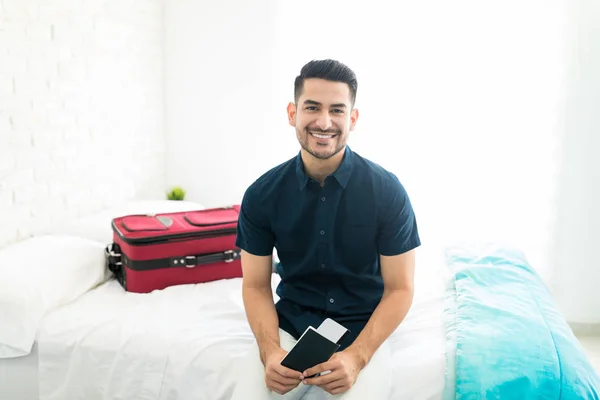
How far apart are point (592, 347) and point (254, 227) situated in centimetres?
202

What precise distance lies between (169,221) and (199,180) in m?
1.24

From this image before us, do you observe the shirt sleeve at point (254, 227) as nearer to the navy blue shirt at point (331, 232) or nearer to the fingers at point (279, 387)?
the navy blue shirt at point (331, 232)

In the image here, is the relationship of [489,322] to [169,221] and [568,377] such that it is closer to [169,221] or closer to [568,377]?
[568,377]

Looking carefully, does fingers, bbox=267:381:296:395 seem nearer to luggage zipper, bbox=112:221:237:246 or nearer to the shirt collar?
the shirt collar

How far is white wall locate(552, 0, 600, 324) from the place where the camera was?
276 centimetres

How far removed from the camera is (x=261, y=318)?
5.30ft

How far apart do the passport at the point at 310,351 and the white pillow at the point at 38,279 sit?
34.0 inches

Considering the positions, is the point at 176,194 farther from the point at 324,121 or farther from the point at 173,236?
the point at 324,121

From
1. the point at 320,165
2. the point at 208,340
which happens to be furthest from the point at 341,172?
the point at 208,340

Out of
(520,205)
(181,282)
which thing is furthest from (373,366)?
(520,205)

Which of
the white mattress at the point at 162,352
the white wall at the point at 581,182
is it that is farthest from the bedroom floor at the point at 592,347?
the white mattress at the point at 162,352

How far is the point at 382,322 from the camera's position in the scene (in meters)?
1.55

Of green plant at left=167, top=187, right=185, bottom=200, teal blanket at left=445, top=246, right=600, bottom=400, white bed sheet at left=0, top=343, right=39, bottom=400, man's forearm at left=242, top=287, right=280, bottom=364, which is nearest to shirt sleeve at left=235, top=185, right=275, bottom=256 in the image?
man's forearm at left=242, top=287, right=280, bottom=364

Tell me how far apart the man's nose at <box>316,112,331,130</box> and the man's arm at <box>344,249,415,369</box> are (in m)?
0.40
